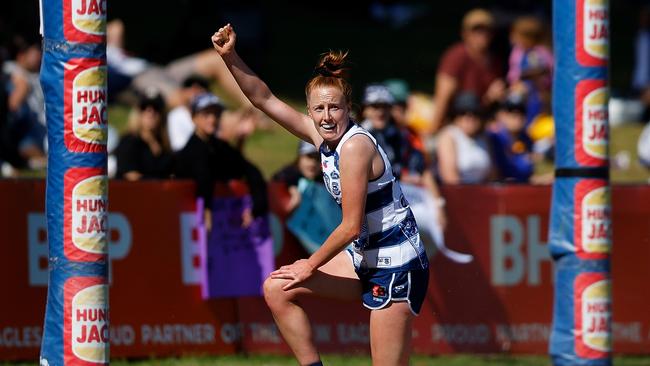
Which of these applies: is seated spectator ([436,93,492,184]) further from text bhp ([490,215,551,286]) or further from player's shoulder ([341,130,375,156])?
player's shoulder ([341,130,375,156])

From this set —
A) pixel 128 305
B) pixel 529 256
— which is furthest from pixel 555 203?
pixel 128 305

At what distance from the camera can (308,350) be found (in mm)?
6223

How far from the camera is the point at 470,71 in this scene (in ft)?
42.0

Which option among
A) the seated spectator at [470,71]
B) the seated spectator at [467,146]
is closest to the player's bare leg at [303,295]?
the seated spectator at [467,146]

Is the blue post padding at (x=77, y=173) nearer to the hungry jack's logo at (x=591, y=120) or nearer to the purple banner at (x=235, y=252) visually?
the hungry jack's logo at (x=591, y=120)

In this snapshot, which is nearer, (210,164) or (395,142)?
(210,164)

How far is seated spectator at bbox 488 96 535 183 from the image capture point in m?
11.2

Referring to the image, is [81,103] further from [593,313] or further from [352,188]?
[593,313]

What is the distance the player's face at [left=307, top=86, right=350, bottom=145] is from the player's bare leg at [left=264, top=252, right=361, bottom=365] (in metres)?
0.75

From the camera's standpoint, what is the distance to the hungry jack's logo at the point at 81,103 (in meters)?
5.85

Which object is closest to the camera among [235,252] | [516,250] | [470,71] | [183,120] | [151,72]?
[235,252]

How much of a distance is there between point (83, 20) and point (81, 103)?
410mm

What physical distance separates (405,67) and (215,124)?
1186 cm

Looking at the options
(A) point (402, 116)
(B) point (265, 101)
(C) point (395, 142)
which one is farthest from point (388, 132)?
(B) point (265, 101)
